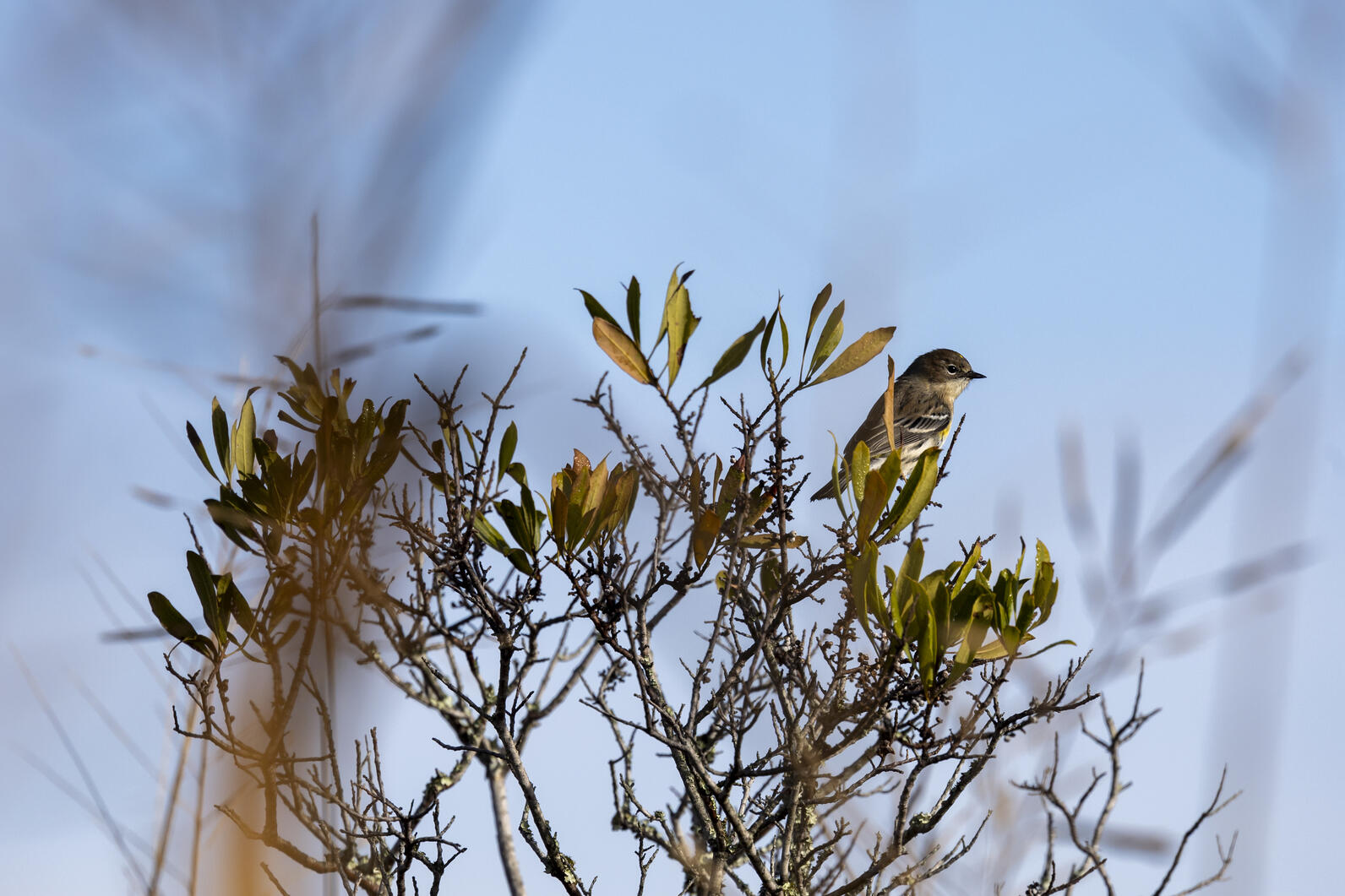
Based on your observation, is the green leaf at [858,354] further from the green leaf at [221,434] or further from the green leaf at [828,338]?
the green leaf at [221,434]

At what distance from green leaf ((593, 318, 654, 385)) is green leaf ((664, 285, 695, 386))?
0.09 m

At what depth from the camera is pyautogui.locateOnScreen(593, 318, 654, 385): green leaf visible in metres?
3.35

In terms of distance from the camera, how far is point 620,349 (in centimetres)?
335

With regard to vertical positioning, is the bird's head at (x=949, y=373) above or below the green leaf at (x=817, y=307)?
above

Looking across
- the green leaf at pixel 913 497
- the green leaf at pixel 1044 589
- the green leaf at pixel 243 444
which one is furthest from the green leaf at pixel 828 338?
the green leaf at pixel 243 444

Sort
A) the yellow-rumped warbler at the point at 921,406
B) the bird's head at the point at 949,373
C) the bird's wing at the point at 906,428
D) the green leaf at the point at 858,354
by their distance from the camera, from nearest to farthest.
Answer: the green leaf at the point at 858,354 → the bird's wing at the point at 906,428 → the yellow-rumped warbler at the point at 921,406 → the bird's head at the point at 949,373

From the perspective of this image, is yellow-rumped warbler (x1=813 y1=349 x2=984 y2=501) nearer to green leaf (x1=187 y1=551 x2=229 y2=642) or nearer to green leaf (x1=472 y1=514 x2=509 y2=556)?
green leaf (x1=472 y1=514 x2=509 y2=556)

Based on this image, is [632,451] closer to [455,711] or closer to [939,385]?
[455,711]

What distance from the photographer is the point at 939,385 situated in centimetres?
1116

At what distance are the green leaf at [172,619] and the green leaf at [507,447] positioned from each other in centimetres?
99

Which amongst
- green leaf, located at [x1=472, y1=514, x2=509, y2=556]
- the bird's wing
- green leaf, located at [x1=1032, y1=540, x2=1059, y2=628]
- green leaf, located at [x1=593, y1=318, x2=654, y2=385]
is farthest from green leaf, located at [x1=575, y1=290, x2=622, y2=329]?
the bird's wing

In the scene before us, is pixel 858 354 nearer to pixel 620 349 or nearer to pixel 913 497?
pixel 913 497

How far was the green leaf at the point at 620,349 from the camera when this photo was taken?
3346 mm

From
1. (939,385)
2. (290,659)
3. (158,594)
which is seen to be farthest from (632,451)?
(939,385)
